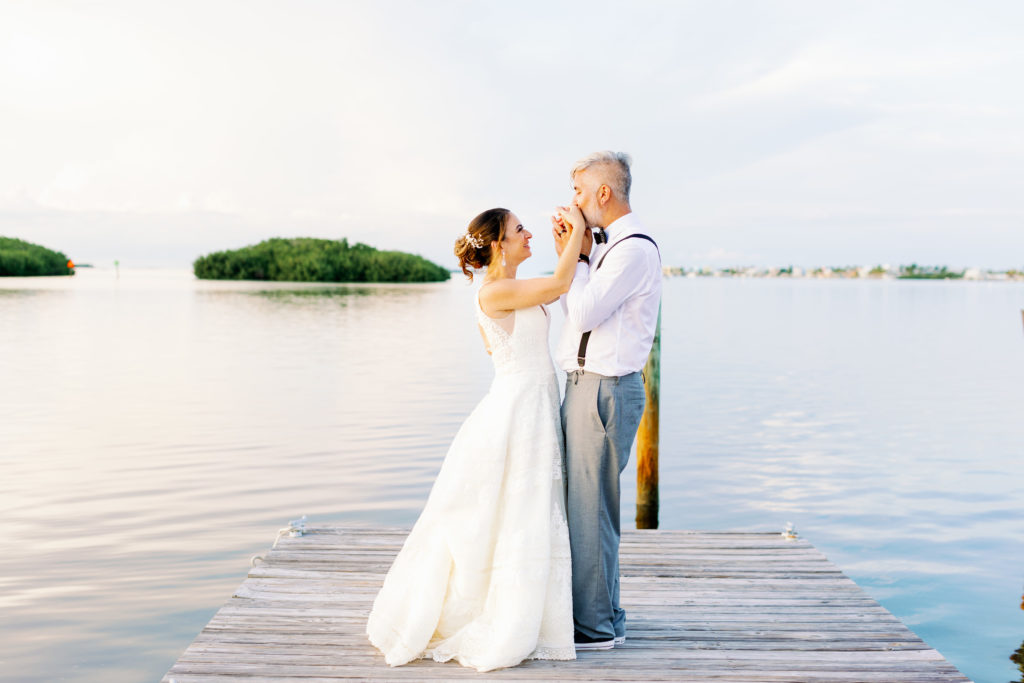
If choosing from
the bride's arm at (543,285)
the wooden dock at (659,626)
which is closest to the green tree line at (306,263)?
the wooden dock at (659,626)

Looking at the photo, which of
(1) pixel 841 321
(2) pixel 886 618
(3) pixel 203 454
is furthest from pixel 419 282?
(2) pixel 886 618

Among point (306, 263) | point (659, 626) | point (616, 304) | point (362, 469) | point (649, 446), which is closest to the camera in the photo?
point (616, 304)

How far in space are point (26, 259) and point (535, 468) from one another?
114 m

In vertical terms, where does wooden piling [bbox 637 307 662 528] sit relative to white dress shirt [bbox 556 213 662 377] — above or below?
below

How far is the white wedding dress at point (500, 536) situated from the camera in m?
4.07

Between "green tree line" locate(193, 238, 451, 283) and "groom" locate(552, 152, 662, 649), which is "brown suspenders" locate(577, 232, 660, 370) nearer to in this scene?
"groom" locate(552, 152, 662, 649)

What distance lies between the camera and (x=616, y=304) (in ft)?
12.7

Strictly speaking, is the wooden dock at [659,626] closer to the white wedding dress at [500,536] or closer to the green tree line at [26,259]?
the white wedding dress at [500,536]

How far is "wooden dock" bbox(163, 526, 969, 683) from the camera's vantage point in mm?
4082

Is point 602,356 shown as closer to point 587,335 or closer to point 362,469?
point 587,335

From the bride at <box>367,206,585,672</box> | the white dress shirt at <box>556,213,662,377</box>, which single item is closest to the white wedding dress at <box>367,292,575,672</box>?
the bride at <box>367,206,585,672</box>

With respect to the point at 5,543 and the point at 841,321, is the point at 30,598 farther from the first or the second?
the point at 841,321

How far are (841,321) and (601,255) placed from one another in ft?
155

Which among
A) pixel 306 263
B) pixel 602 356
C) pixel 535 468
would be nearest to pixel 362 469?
pixel 535 468
